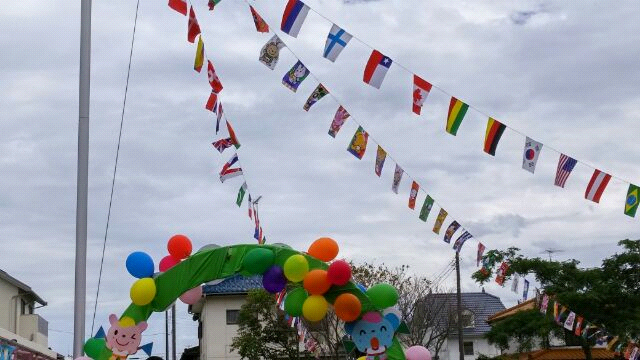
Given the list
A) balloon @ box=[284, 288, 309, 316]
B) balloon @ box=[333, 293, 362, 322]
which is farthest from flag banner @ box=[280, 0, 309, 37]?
balloon @ box=[333, 293, 362, 322]

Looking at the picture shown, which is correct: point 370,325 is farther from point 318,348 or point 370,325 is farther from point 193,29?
point 318,348

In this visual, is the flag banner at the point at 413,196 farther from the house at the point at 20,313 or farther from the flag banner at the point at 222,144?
the house at the point at 20,313

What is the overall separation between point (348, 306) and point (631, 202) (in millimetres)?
4906

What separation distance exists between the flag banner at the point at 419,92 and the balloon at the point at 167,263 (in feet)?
13.5

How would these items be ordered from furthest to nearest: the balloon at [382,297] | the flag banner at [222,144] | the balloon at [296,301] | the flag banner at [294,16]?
the flag banner at [222,144] → the flag banner at [294,16] → the balloon at [296,301] → the balloon at [382,297]

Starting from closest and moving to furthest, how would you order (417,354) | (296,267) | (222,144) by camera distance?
(296,267) < (417,354) < (222,144)

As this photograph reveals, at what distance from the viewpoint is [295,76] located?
14656 millimetres

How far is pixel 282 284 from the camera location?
40.5 ft

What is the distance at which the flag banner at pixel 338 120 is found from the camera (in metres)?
15.4

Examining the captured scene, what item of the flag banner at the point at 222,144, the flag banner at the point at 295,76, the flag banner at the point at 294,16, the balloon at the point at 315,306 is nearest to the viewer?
the balloon at the point at 315,306

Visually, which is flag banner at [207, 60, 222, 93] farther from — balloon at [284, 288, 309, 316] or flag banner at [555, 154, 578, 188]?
flag banner at [555, 154, 578, 188]

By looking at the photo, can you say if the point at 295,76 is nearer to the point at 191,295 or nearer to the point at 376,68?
the point at 376,68

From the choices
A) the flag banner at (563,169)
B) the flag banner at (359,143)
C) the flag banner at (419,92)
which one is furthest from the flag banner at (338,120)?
the flag banner at (563,169)

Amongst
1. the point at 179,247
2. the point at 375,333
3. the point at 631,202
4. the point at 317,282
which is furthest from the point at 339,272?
the point at 631,202
